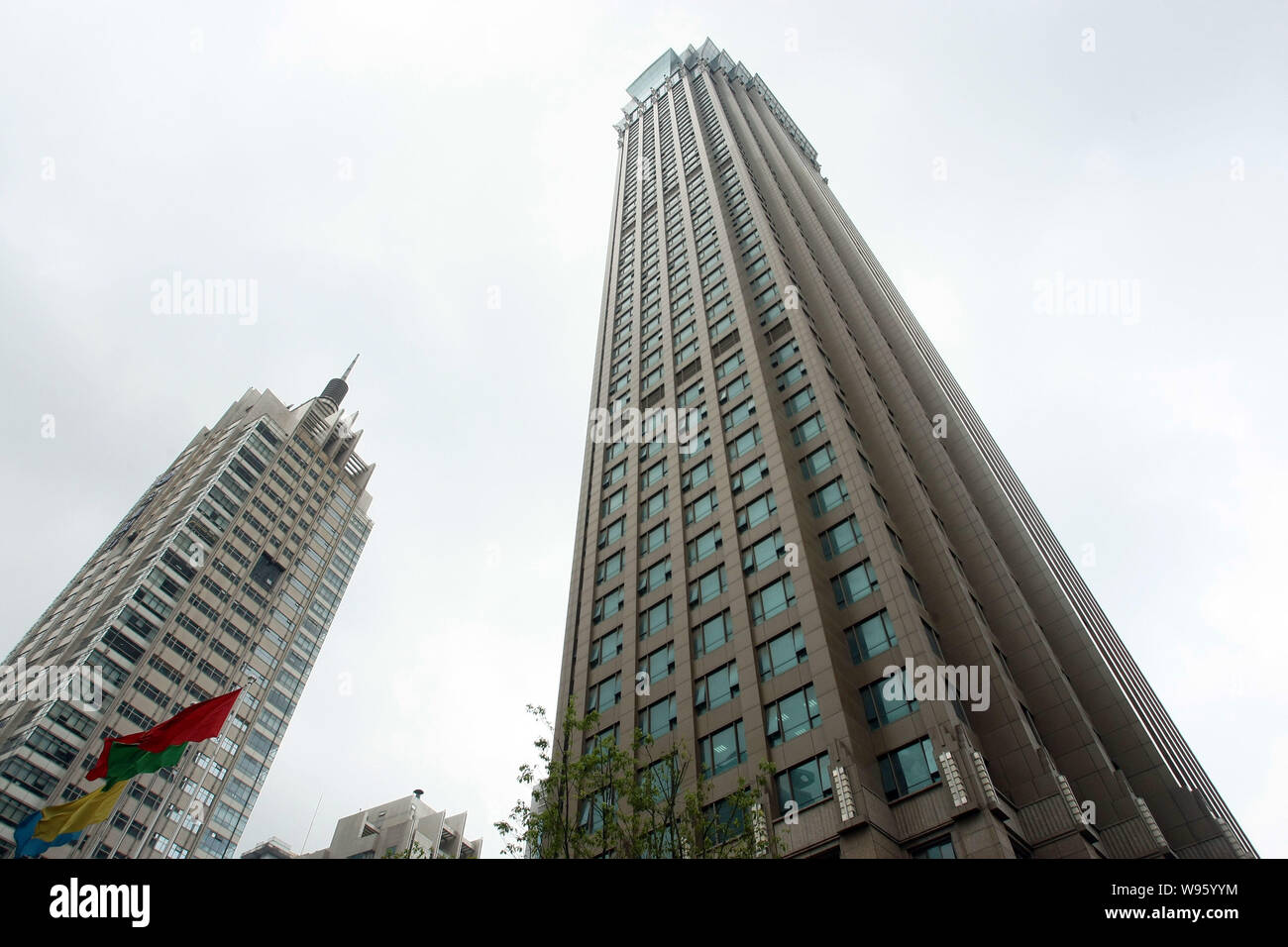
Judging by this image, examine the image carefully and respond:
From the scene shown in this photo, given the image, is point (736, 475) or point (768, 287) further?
point (768, 287)

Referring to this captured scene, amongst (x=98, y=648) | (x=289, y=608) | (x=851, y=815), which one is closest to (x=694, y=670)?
(x=851, y=815)

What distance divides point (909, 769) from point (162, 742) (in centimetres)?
2607

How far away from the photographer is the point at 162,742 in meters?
28.3

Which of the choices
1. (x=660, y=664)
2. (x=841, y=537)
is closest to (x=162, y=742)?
(x=660, y=664)

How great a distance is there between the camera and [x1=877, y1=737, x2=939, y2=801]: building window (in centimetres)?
2644

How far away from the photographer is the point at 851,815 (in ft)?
82.6

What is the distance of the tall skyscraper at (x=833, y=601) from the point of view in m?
27.3

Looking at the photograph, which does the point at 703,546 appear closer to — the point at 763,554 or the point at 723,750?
the point at 763,554

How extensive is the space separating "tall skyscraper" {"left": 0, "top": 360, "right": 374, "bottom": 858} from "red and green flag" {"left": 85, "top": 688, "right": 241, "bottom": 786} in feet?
129

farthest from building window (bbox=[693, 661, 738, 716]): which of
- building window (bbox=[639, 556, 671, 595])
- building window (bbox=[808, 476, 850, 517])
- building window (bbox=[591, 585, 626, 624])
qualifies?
building window (bbox=[591, 585, 626, 624])

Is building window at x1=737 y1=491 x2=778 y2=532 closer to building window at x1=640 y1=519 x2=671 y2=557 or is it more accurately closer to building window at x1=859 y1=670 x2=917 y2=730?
building window at x1=640 y1=519 x2=671 y2=557
